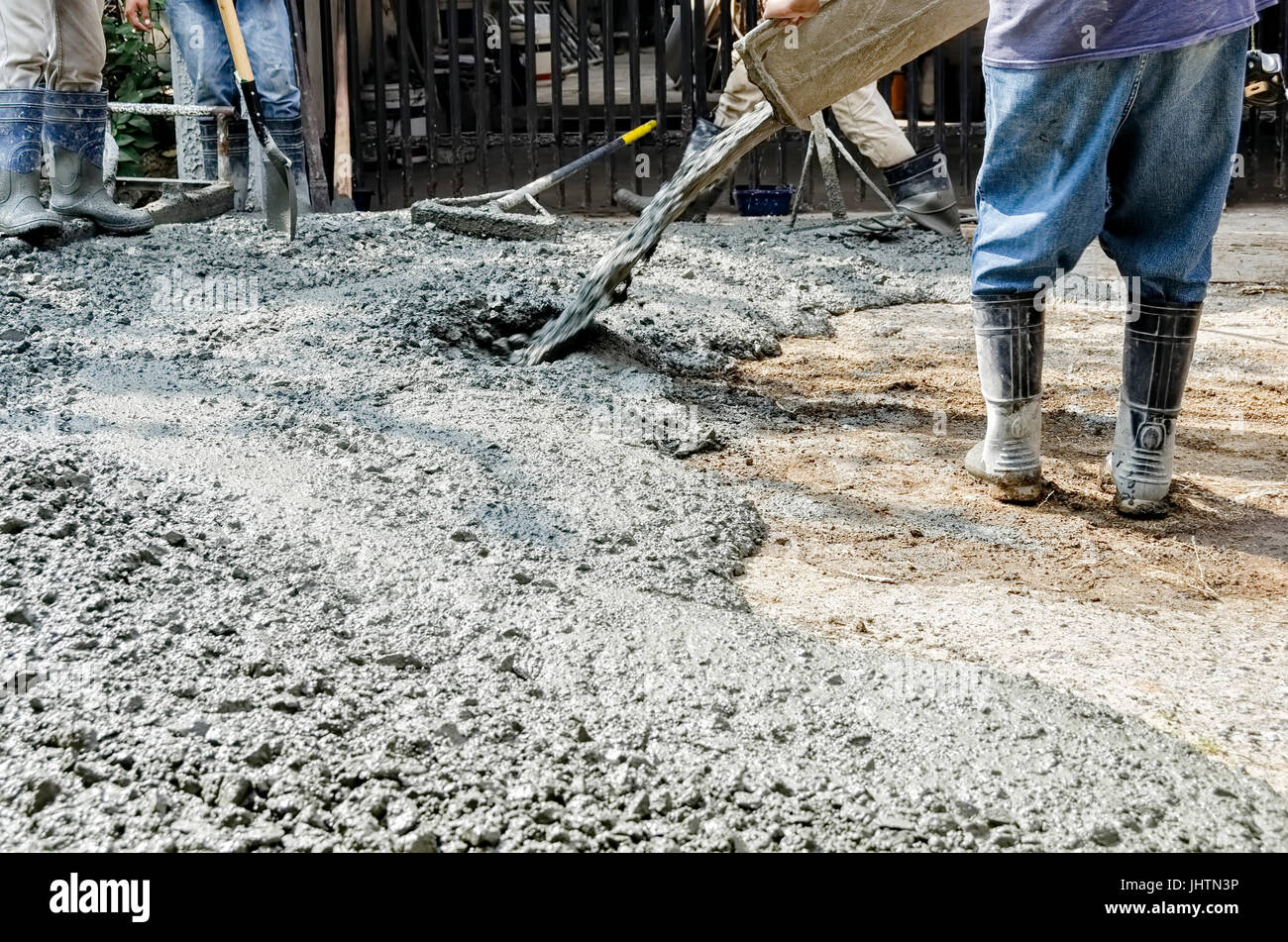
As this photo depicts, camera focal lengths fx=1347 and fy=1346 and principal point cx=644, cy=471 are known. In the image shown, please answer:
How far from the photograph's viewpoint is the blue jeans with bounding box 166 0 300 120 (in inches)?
250

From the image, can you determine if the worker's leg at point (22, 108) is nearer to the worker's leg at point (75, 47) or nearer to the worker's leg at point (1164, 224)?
the worker's leg at point (75, 47)

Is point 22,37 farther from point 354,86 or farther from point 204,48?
point 354,86

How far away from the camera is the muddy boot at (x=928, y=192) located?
6.51m

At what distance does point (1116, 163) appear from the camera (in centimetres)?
297

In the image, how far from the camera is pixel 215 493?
2.65 metres

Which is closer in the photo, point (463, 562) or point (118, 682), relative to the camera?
point (118, 682)

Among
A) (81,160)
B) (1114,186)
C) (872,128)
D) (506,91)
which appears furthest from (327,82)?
(1114,186)

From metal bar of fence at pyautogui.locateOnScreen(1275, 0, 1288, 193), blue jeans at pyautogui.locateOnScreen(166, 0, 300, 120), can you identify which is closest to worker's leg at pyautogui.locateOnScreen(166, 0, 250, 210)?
blue jeans at pyautogui.locateOnScreen(166, 0, 300, 120)

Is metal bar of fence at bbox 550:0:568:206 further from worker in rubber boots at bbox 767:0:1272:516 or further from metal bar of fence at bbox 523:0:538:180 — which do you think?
worker in rubber boots at bbox 767:0:1272:516

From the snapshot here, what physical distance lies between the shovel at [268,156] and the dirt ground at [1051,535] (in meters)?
2.30

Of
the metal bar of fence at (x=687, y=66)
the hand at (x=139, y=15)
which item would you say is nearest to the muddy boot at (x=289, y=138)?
the hand at (x=139, y=15)

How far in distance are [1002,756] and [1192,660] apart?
61 centimetres

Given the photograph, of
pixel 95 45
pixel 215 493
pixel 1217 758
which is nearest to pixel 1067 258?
pixel 1217 758
